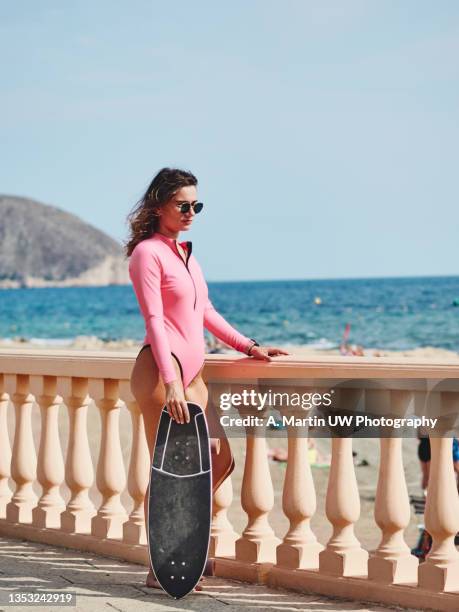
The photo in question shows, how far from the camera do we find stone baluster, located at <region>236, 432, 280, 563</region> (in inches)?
202

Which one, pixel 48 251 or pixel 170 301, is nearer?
pixel 170 301

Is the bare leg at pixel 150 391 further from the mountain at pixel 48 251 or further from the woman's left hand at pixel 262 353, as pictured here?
the mountain at pixel 48 251

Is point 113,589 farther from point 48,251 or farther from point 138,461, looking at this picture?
point 48,251

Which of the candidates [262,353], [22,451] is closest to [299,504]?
[262,353]

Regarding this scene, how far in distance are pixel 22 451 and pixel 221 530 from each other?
1.44 m

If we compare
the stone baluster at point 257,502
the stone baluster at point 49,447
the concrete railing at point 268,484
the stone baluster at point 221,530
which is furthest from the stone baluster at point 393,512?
the stone baluster at point 49,447

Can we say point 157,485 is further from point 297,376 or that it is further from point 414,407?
point 414,407

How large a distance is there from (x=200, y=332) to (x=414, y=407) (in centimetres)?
104

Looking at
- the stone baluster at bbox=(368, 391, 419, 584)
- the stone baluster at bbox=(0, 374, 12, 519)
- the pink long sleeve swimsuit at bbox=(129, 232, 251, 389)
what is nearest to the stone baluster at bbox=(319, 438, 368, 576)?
the stone baluster at bbox=(368, 391, 419, 584)

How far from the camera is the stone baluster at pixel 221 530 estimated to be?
5289mm

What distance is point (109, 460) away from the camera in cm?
568

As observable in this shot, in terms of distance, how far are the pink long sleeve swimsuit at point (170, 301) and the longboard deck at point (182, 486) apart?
0.22 m

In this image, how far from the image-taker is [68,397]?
19.1 feet

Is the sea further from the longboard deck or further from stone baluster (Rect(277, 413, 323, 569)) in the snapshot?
the longboard deck
